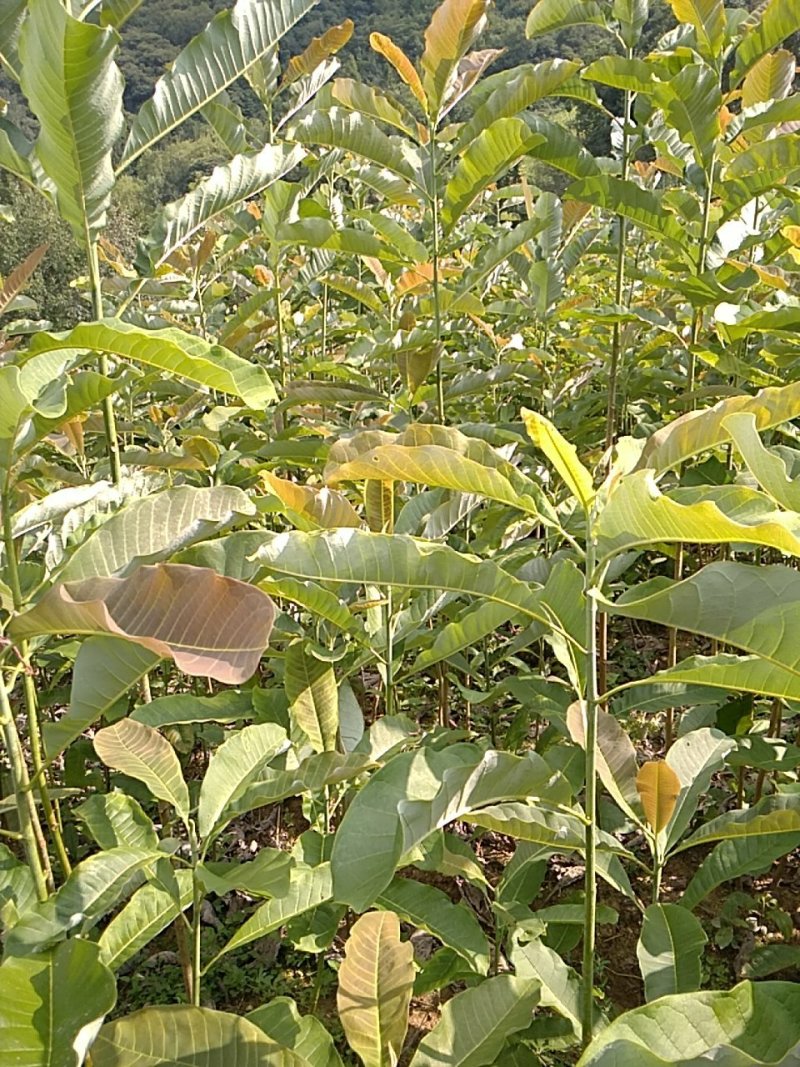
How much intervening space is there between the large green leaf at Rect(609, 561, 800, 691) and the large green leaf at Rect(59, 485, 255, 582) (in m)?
0.54

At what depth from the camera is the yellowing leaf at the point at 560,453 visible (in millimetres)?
1091

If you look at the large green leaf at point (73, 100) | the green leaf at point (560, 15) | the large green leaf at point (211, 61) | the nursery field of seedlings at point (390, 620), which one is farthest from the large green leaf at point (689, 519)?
the green leaf at point (560, 15)

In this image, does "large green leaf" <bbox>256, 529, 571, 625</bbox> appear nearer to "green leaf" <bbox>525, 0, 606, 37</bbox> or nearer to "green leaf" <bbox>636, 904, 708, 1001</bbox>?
"green leaf" <bbox>636, 904, 708, 1001</bbox>

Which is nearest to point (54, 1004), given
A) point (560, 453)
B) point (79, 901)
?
point (79, 901)

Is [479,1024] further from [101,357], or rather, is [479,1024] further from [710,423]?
[101,357]

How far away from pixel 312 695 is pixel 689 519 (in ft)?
3.14

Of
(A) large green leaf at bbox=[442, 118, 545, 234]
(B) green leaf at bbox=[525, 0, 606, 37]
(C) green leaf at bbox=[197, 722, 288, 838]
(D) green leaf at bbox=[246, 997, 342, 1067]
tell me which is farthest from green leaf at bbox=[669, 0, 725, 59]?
(D) green leaf at bbox=[246, 997, 342, 1067]

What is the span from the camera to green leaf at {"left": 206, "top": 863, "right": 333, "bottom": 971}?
1.35 m

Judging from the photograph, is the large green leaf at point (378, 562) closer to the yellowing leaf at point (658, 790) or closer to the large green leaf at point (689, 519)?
the large green leaf at point (689, 519)

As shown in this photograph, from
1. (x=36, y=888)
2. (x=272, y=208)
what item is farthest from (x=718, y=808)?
(x=272, y=208)

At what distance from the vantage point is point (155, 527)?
46.2 inches

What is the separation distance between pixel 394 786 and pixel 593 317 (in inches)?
65.3

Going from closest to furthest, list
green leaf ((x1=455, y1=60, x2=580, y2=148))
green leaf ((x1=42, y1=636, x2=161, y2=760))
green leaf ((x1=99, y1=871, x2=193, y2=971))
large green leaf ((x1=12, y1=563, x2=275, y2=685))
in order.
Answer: large green leaf ((x1=12, y1=563, x2=275, y2=685)) < green leaf ((x1=42, y1=636, x2=161, y2=760)) < green leaf ((x1=99, y1=871, x2=193, y2=971)) < green leaf ((x1=455, y1=60, x2=580, y2=148))

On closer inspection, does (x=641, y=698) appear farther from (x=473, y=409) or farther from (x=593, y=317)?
(x=473, y=409)
